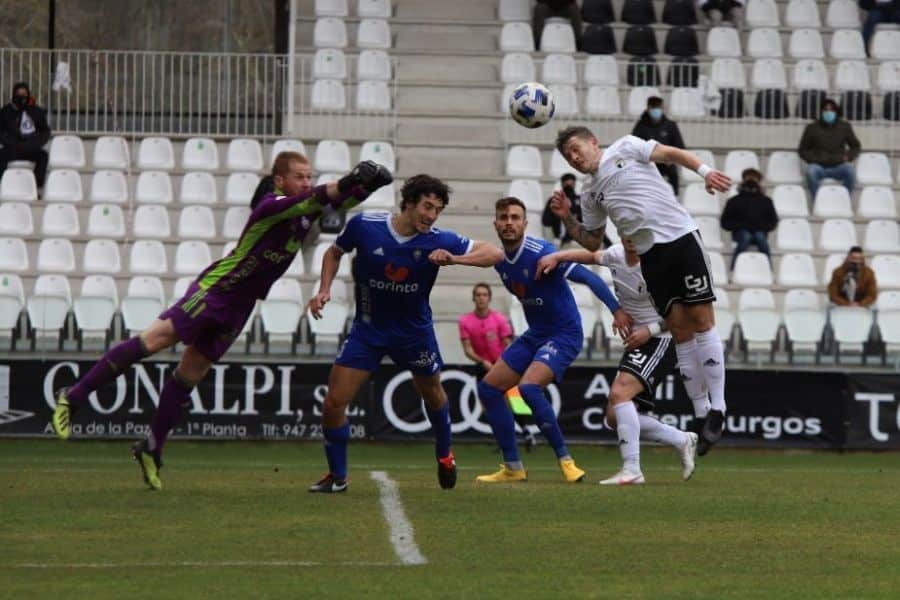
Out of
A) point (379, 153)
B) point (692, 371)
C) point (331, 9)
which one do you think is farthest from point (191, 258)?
point (692, 371)

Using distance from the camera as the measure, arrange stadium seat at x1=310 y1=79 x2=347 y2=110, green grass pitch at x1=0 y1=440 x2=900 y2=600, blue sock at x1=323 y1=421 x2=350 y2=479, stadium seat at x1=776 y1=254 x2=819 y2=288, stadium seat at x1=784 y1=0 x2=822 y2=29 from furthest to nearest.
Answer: stadium seat at x1=784 y1=0 x2=822 y2=29
stadium seat at x1=310 y1=79 x2=347 y2=110
stadium seat at x1=776 y1=254 x2=819 y2=288
blue sock at x1=323 y1=421 x2=350 y2=479
green grass pitch at x1=0 y1=440 x2=900 y2=600

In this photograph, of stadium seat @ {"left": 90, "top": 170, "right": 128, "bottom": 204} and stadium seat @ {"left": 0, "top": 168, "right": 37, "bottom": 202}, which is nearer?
stadium seat @ {"left": 0, "top": 168, "right": 37, "bottom": 202}

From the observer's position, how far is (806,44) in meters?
26.9

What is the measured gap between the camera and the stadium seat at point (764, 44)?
26.8m

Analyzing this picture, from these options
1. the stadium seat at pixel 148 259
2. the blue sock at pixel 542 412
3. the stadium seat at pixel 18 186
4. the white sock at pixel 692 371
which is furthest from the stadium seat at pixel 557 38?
the white sock at pixel 692 371

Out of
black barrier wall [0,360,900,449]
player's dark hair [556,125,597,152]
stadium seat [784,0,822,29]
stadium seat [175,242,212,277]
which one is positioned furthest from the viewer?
stadium seat [784,0,822,29]

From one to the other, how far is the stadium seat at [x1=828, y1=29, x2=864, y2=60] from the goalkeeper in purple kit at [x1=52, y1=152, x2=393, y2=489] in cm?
1674

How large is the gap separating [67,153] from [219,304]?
534 inches

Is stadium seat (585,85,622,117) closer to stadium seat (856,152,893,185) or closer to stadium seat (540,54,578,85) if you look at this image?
stadium seat (540,54,578,85)

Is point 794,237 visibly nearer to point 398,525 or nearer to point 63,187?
point 63,187

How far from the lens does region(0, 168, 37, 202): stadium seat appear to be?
934 inches

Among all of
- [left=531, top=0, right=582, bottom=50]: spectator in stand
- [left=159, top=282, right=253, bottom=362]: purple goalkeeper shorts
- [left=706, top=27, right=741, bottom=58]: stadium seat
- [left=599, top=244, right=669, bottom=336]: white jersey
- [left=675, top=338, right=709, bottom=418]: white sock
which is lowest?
[left=675, top=338, right=709, bottom=418]: white sock

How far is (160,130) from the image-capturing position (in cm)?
2567

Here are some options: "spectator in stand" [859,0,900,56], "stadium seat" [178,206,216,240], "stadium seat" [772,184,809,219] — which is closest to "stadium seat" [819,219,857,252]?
"stadium seat" [772,184,809,219]
